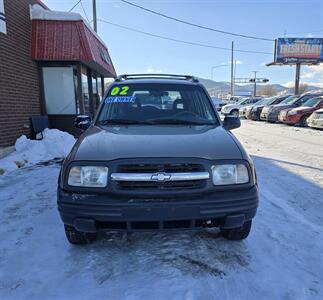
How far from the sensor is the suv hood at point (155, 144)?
2.82m

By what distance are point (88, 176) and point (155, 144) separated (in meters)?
0.66

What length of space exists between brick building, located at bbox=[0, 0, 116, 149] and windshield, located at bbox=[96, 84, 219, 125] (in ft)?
15.8

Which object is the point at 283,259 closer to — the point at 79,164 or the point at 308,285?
the point at 308,285

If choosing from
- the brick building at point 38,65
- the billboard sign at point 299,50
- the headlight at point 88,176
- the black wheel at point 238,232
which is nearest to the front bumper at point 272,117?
the brick building at point 38,65

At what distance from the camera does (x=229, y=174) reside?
9.41 feet

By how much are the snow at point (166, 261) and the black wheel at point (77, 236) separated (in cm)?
9

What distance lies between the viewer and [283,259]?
10.2 feet

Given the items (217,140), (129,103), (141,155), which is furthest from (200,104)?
(141,155)

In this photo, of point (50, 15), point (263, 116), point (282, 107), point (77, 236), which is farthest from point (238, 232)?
point (263, 116)

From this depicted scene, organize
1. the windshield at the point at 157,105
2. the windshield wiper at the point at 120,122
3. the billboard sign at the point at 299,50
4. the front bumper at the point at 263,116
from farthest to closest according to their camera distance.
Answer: the billboard sign at the point at 299,50 → the front bumper at the point at 263,116 → the windshield at the point at 157,105 → the windshield wiper at the point at 120,122

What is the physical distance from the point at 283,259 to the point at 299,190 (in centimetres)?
257

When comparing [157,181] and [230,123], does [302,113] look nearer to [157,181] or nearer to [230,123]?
[230,123]

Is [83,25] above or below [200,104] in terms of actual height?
above

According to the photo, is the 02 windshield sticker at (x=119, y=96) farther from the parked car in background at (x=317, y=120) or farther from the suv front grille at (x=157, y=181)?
the parked car in background at (x=317, y=120)
